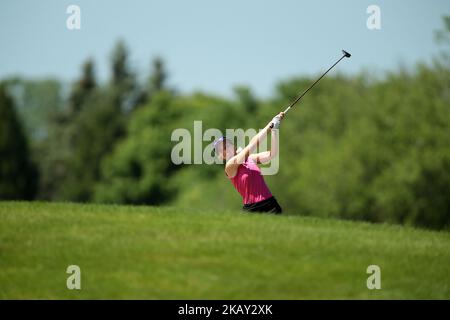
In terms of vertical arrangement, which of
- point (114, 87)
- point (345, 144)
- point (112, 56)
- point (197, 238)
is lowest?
point (197, 238)

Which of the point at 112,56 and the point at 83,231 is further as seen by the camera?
the point at 112,56

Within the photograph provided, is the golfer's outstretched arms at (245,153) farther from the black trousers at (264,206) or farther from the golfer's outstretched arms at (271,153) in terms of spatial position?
the black trousers at (264,206)

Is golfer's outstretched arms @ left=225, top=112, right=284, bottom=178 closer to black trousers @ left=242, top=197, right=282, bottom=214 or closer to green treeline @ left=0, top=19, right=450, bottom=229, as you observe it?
black trousers @ left=242, top=197, right=282, bottom=214

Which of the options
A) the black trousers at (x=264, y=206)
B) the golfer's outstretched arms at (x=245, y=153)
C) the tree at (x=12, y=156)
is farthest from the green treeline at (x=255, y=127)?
the golfer's outstretched arms at (x=245, y=153)

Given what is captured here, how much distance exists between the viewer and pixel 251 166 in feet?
55.9

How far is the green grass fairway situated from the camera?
44.1 feet

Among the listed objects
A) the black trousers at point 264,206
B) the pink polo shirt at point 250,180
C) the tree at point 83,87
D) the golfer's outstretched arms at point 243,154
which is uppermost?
the tree at point 83,87

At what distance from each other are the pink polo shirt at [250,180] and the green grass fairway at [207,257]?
69cm

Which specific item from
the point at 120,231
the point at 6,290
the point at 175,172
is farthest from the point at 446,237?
the point at 175,172

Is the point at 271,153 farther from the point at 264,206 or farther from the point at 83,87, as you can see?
the point at 83,87

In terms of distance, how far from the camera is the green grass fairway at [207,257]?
13430 mm
